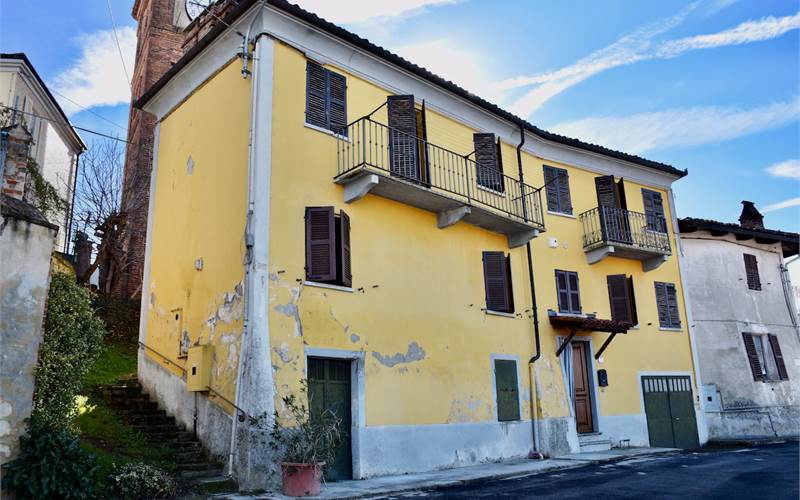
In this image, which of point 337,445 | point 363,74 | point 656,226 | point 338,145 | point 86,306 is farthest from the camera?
point 656,226

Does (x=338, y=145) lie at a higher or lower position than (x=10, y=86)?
lower

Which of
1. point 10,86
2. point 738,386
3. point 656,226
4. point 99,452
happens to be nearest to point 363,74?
point 99,452

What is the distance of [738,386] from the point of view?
21.2m

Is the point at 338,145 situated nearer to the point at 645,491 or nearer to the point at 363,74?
the point at 363,74

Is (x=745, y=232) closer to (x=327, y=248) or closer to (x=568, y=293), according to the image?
(x=568, y=293)

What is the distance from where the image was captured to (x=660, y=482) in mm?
10984

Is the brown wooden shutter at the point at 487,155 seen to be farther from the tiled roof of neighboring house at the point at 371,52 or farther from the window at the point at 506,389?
the window at the point at 506,389

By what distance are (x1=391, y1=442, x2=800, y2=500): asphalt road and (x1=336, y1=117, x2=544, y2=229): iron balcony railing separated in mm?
6119

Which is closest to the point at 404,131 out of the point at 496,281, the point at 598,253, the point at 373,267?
the point at 373,267

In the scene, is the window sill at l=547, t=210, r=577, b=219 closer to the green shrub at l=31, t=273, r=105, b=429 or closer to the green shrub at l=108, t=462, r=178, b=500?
the green shrub at l=108, t=462, r=178, b=500

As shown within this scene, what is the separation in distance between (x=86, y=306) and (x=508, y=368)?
32.4 ft

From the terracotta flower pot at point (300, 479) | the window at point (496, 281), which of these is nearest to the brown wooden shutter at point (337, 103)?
the window at point (496, 281)

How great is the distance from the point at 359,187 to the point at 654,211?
12.4 meters

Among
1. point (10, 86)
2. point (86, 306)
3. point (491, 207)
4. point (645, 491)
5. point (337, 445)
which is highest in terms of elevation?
point (10, 86)
